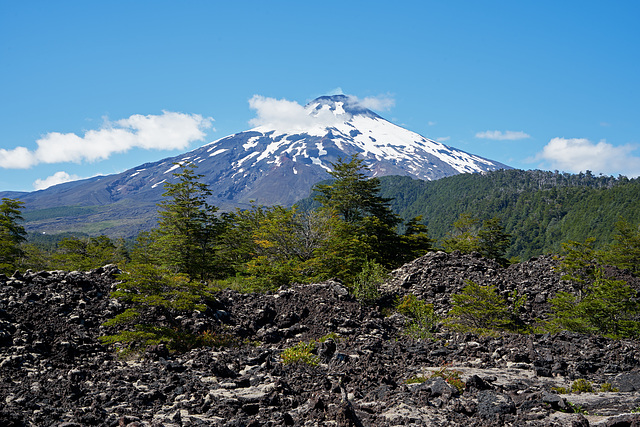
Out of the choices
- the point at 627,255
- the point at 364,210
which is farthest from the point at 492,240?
the point at 627,255

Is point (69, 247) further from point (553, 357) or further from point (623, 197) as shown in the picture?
point (623, 197)

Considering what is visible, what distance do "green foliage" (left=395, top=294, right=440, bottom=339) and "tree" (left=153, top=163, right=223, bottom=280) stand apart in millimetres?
11264

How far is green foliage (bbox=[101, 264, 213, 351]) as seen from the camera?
9013 mm

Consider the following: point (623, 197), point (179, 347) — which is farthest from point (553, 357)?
point (623, 197)

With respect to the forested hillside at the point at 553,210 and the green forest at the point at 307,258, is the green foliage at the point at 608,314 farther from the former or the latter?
the forested hillside at the point at 553,210

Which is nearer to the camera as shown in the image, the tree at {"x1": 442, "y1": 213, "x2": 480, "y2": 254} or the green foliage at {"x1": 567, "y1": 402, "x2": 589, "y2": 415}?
the green foliage at {"x1": 567, "y1": 402, "x2": 589, "y2": 415}

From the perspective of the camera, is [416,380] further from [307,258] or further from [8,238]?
[8,238]

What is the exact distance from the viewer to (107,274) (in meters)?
12.7

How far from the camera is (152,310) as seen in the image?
393 inches

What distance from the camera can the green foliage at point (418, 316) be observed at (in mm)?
11180

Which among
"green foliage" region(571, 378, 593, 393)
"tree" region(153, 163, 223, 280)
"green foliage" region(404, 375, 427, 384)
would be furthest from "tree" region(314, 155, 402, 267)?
"green foliage" region(571, 378, 593, 393)

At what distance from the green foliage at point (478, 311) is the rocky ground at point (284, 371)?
170 centimetres

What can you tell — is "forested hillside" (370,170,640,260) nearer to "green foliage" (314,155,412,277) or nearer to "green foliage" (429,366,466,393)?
"green foliage" (314,155,412,277)

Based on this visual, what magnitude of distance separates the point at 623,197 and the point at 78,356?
133540 millimetres
